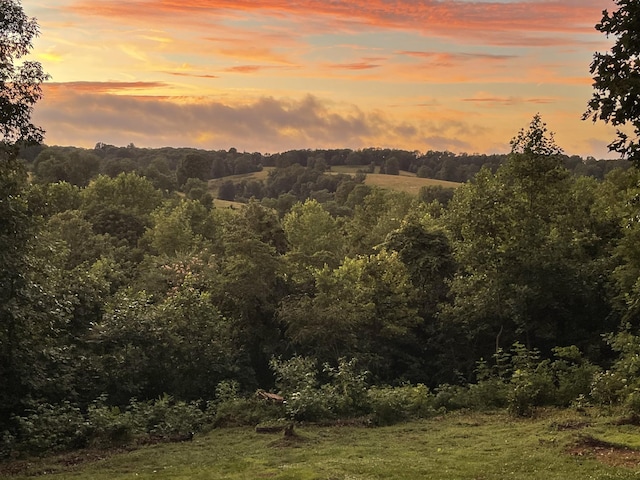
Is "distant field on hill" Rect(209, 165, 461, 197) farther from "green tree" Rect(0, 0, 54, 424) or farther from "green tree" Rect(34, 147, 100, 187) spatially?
"green tree" Rect(0, 0, 54, 424)

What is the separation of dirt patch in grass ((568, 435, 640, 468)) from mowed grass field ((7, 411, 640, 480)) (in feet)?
0.07

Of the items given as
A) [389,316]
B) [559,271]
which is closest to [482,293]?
[559,271]

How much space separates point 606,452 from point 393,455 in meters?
4.80

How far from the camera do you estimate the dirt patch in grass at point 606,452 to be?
12344mm

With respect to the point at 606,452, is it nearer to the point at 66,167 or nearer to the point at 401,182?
the point at 66,167

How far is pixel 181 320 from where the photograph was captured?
28281 millimetres

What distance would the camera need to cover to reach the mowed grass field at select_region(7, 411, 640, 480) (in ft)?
40.4

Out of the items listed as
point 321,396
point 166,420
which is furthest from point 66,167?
point 321,396

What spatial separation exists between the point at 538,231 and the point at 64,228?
4063cm

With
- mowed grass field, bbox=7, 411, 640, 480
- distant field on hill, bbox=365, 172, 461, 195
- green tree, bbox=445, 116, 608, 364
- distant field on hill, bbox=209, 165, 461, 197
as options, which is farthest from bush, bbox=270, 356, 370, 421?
distant field on hill, bbox=365, 172, 461, 195

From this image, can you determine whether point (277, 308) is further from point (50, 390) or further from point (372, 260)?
point (50, 390)

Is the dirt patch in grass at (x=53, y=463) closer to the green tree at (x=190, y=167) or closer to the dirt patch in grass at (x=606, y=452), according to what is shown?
the dirt patch in grass at (x=606, y=452)

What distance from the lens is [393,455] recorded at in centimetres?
1425

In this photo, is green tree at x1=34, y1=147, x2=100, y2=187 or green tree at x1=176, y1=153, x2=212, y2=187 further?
green tree at x1=176, y1=153, x2=212, y2=187
